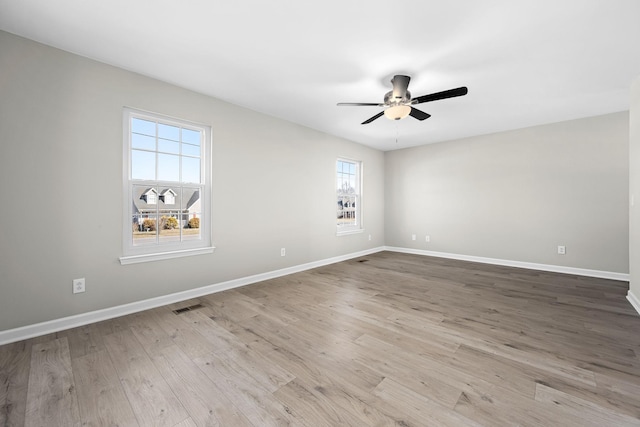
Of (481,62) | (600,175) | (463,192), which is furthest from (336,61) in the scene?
(600,175)

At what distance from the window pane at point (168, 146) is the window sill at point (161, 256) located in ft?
3.93

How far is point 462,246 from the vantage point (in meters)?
5.34

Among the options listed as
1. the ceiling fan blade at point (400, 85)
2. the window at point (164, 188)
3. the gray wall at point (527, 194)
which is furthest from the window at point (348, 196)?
the window at point (164, 188)

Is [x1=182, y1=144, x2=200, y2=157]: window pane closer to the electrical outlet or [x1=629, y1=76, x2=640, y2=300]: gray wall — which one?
the electrical outlet

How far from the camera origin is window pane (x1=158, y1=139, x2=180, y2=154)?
2.96 metres

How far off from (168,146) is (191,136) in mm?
319

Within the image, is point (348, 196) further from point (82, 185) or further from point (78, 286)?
point (78, 286)

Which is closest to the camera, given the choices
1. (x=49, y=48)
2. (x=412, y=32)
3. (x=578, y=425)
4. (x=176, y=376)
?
(x=578, y=425)

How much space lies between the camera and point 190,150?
320 centimetres

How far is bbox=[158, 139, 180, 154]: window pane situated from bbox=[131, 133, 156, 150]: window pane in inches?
2.8

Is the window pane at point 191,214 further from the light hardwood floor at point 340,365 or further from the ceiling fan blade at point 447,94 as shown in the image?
the ceiling fan blade at point 447,94

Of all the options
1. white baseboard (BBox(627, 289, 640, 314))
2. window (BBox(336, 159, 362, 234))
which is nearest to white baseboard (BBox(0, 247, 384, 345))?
window (BBox(336, 159, 362, 234))

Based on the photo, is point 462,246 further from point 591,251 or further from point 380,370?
point 380,370

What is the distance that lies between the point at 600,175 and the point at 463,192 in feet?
6.34
